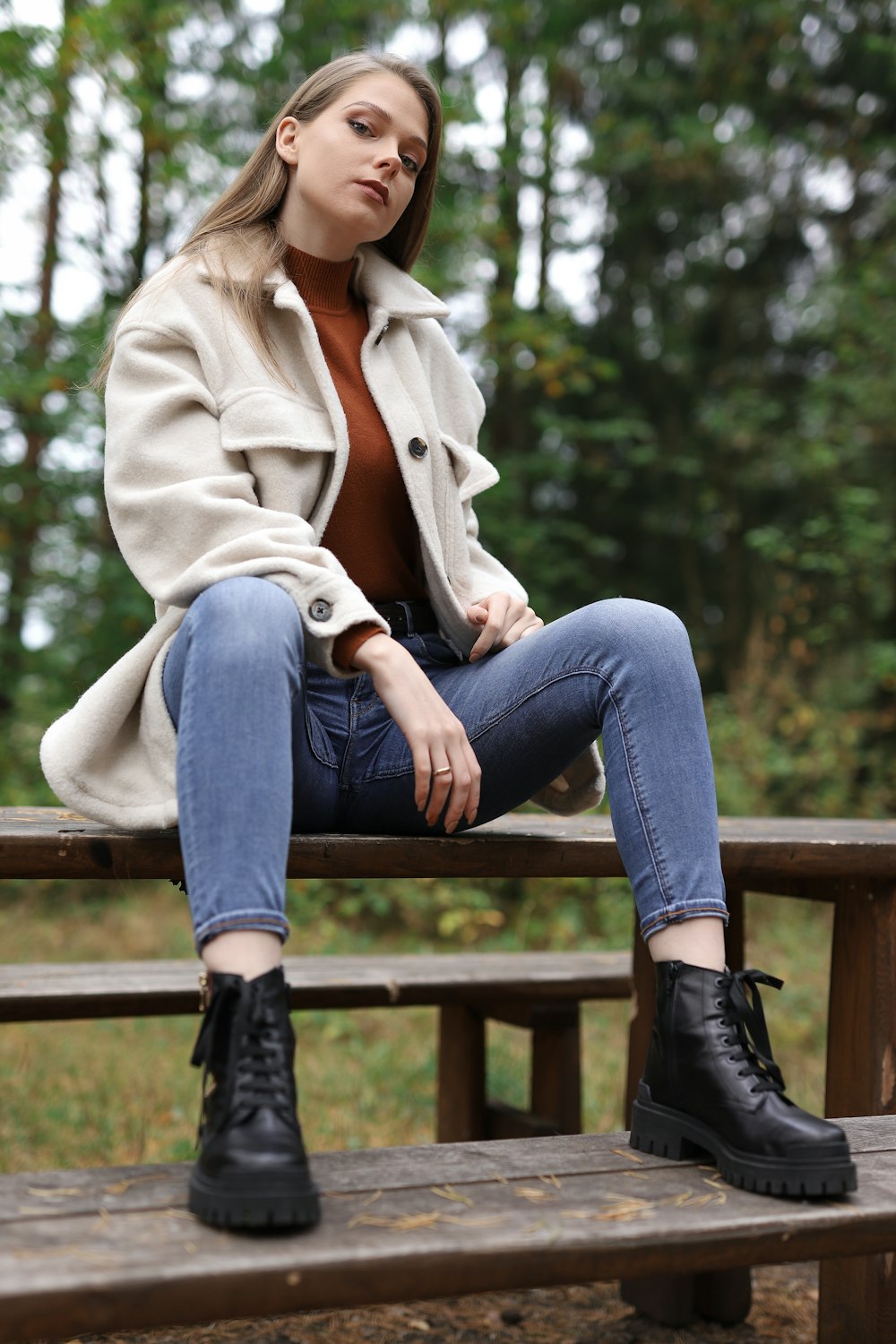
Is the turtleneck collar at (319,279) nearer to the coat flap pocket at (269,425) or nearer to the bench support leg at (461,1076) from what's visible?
the coat flap pocket at (269,425)

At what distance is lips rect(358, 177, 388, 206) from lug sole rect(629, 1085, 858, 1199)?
1.43m

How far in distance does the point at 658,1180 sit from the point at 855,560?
7.35m

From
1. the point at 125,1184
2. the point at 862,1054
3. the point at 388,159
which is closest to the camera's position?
the point at 125,1184

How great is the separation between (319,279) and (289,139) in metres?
0.23

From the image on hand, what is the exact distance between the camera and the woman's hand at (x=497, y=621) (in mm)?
2055

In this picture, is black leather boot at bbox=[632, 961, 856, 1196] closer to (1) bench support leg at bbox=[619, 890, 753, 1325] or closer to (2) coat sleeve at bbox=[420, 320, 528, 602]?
(2) coat sleeve at bbox=[420, 320, 528, 602]

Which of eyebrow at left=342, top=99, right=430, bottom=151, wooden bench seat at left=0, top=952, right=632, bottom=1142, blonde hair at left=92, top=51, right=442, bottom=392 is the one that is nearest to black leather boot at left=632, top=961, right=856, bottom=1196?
blonde hair at left=92, top=51, right=442, bottom=392

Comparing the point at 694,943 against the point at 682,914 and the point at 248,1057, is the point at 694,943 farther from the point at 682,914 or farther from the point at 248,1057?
the point at 248,1057

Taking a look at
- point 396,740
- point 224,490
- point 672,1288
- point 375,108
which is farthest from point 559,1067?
point 375,108

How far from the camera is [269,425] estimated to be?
74.4 inches

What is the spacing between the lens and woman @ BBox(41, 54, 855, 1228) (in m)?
1.41

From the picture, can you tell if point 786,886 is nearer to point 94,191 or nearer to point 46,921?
point 46,921

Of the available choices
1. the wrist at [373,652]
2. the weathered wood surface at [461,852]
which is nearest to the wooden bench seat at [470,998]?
the weathered wood surface at [461,852]

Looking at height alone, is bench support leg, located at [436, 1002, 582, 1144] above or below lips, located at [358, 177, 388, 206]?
below
